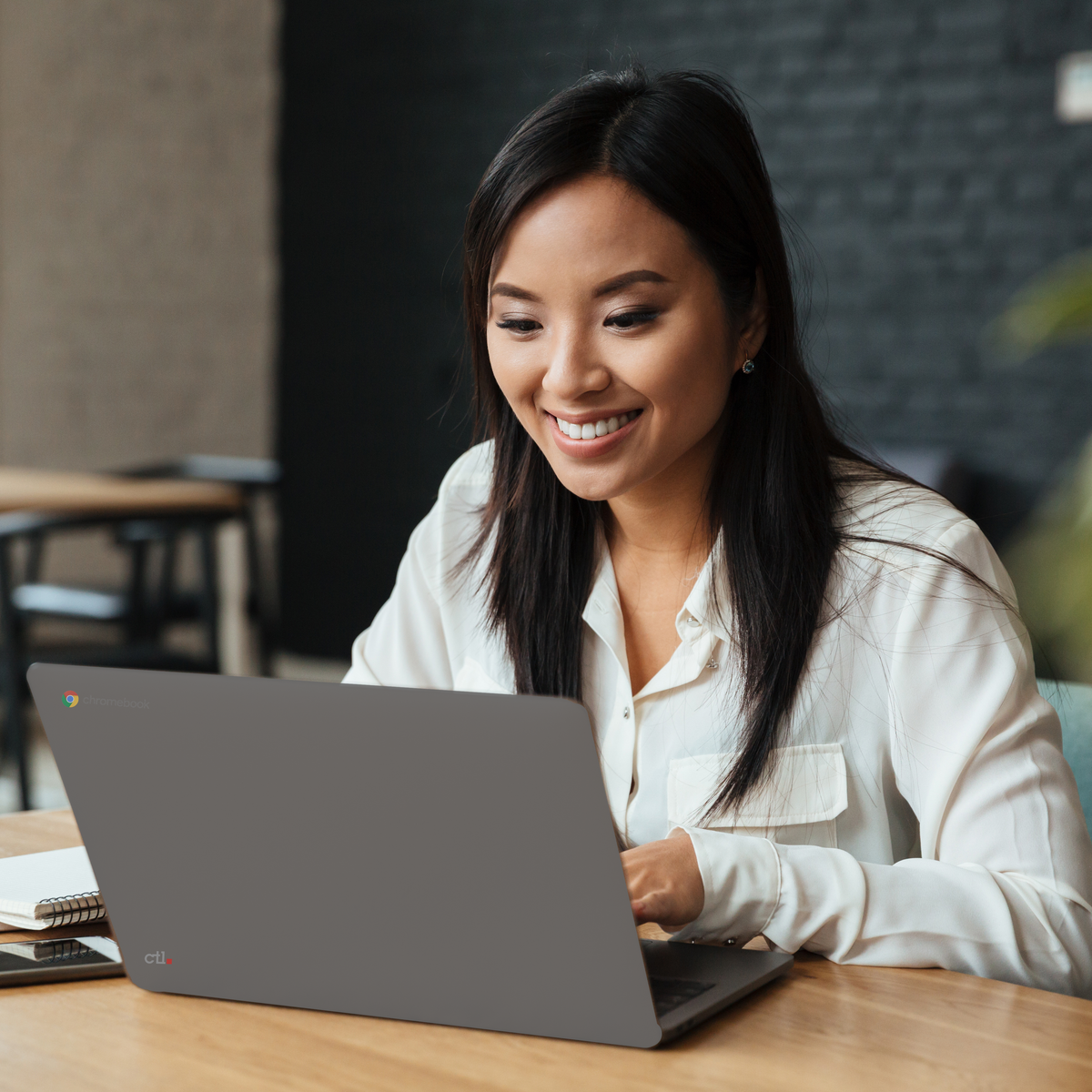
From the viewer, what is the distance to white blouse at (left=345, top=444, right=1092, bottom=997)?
100 cm

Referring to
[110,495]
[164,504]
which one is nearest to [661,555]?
[164,504]

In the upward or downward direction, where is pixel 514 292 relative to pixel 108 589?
upward

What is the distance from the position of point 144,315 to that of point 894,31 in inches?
125

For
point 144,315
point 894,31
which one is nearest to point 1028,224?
point 894,31

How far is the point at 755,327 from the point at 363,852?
78 cm

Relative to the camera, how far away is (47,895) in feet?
3.40

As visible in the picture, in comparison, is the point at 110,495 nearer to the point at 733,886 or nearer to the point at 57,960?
the point at 57,960

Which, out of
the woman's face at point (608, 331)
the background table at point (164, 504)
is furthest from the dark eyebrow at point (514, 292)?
the background table at point (164, 504)

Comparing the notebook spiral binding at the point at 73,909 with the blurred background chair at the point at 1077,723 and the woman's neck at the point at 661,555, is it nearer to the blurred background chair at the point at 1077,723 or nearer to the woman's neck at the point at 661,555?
the woman's neck at the point at 661,555

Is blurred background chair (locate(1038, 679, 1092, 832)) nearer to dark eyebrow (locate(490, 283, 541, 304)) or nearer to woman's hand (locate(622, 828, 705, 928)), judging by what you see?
woman's hand (locate(622, 828, 705, 928))

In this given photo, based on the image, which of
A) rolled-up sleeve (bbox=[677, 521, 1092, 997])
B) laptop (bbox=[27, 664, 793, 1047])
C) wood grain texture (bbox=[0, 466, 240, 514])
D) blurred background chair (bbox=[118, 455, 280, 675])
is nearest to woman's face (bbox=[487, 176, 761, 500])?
rolled-up sleeve (bbox=[677, 521, 1092, 997])

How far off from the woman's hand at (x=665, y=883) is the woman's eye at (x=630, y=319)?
1.66ft

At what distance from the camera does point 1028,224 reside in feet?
13.2

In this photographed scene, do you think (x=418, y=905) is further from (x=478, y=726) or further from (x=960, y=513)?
(x=960, y=513)
